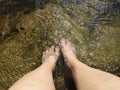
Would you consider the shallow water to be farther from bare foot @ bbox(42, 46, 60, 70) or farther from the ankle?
the ankle

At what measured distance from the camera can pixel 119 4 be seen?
492 cm

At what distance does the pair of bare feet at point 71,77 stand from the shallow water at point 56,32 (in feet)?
0.70

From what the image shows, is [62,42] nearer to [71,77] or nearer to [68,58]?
[68,58]

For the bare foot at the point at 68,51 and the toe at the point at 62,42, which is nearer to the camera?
the bare foot at the point at 68,51

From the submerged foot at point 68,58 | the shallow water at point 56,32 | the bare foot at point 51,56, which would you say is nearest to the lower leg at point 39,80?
the bare foot at point 51,56

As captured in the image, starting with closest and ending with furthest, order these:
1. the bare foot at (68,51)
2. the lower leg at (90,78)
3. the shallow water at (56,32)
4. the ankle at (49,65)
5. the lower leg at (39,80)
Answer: the lower leg at (90,78), the lower leg at (39,80), the ankle at (49,65), the bare foot at (68,51), the shallow water at (56,32)

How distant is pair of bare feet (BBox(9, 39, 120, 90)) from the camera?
10.7 ft

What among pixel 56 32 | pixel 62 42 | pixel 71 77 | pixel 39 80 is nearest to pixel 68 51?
pixel 62 42

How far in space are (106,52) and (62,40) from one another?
605 millimetres

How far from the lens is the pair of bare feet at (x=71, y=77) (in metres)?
3.27

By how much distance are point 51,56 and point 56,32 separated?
0.40 metres

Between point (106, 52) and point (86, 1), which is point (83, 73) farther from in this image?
point (86, 1)

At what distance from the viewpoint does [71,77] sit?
391 cm

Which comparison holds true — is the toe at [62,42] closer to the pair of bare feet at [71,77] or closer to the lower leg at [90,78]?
the pair of bare feet at [71,77]
